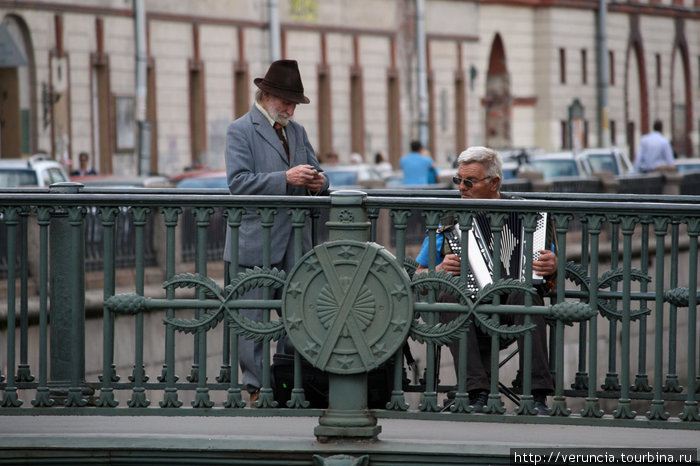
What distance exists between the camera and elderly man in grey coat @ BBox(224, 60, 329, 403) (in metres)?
7.98

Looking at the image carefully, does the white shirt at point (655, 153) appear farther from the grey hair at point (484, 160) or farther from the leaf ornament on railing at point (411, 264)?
the leaf ornament on railing at point (411, 264)

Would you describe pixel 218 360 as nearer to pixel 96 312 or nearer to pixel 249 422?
pixel 96 312

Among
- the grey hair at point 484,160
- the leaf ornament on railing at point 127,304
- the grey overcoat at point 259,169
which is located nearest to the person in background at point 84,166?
the grey overcoat at point 259,169

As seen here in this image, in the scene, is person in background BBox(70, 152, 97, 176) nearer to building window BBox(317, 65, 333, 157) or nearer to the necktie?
building window BBox(317, 65, 333, 157)

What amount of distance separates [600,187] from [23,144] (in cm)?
1496

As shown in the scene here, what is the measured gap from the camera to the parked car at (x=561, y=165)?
31797 millimetres

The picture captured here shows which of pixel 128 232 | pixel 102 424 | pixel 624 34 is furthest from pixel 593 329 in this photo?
pixel 624 34

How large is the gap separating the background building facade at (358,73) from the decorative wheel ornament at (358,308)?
2522 cm

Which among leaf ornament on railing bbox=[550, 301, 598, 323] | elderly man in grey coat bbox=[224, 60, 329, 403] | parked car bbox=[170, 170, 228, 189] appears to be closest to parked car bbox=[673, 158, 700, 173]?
parked car bbox=[170, 170, 228, 189]

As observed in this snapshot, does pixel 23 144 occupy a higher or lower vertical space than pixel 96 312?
higher

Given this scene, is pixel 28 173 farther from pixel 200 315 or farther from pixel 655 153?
pixel 200 315

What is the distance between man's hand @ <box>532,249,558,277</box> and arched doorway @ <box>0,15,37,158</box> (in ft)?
99.3

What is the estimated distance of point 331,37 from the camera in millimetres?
49969

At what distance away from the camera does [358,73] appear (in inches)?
2026
